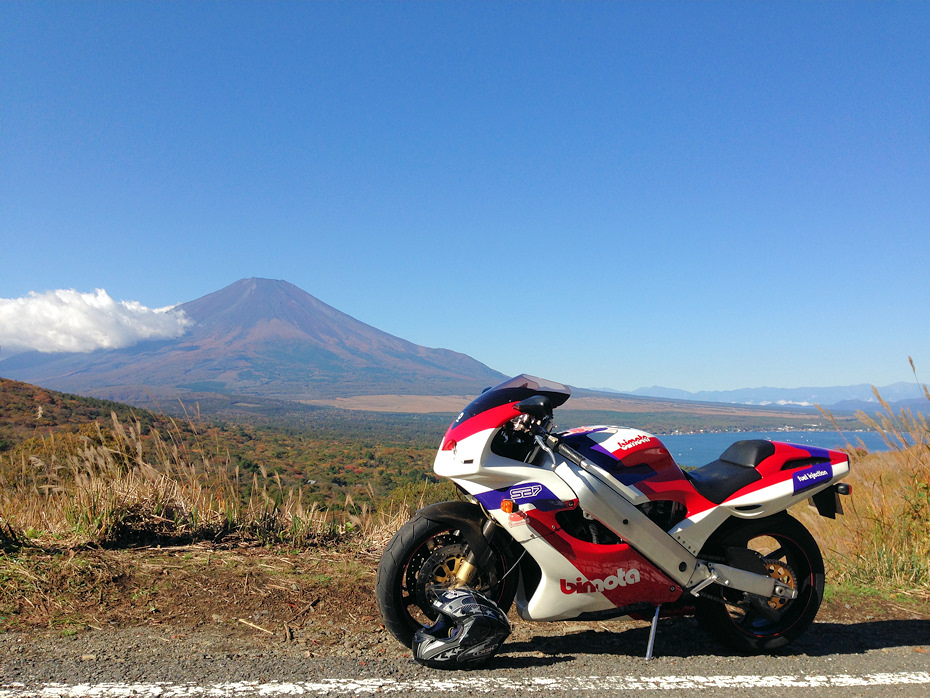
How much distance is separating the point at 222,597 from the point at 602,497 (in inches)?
94.3

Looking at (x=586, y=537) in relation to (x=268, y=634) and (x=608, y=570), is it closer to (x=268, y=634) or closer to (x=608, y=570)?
(x=608, y=570)

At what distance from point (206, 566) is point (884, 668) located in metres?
4.21

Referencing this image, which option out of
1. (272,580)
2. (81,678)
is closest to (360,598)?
(272,580)

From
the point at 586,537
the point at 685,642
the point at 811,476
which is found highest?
the point at 811,476

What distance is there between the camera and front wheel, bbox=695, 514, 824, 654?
3729 millimetres

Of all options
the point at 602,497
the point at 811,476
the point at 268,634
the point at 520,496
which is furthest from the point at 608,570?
the point at 268,634

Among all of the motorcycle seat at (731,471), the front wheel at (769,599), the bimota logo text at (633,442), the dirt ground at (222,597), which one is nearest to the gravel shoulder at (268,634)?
the dirt ground at (222,597)

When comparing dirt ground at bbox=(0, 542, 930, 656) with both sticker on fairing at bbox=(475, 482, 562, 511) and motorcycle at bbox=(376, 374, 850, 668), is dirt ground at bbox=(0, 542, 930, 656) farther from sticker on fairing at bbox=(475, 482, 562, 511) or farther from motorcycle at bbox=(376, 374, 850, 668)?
sticker on fairing at bbox=(475, 482, 562, 511)

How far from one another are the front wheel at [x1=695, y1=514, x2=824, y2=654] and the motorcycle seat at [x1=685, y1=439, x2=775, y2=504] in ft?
0.94

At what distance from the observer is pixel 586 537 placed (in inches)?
141

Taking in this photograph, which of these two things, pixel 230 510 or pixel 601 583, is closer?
pixel 601 583

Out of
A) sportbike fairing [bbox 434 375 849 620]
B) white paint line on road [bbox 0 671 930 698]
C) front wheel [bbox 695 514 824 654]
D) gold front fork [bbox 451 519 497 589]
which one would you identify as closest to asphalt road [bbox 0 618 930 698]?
white paint line on road [bbox 0 671 930 698]

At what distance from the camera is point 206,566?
168 inches

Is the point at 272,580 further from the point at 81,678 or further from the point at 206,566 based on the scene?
the point at 81,678
